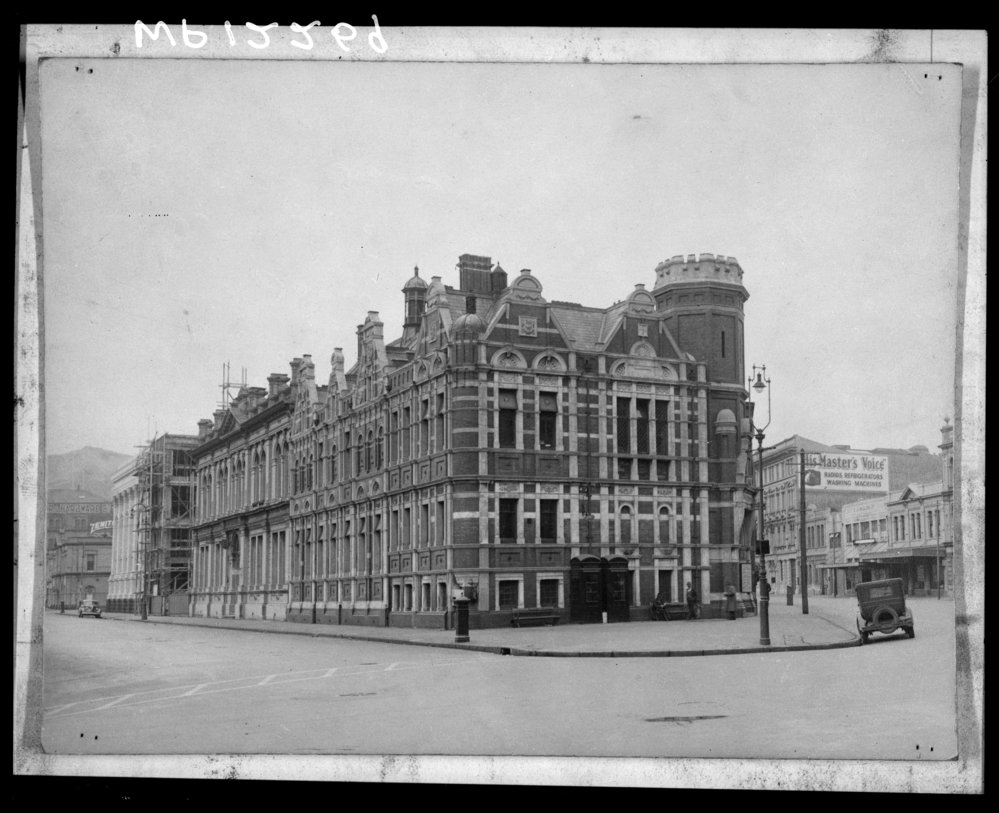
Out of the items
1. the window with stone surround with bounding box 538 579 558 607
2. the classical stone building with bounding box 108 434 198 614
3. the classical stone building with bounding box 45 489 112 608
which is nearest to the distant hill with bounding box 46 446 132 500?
the classical stone building with bounding box 45 489 112 608

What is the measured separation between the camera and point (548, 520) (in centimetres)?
3384

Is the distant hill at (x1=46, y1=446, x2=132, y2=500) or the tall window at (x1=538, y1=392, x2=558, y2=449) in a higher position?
the tall window at (x1=538, y1=392, x2=558, y2=449)

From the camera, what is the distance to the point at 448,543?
35562mm

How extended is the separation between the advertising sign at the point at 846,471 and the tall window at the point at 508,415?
36.7ft

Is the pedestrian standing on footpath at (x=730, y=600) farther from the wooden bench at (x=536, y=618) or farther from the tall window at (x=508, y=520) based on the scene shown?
the tall window at (x=508, y=520)

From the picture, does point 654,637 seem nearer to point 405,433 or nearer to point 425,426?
point 425,426

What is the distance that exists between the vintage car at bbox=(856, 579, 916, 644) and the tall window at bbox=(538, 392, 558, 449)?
11543 millimetres

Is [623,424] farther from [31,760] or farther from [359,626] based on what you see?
[31,760]

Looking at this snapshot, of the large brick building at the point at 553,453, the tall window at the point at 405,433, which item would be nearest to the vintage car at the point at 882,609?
the large brick building at the point at 553,453

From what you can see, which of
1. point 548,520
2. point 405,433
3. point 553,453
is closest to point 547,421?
point 553,453

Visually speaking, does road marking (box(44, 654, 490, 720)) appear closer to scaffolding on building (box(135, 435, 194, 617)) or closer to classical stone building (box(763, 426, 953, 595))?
classical stone building (box(763, 426, 953, 595))

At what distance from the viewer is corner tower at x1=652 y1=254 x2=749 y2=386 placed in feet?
68.5

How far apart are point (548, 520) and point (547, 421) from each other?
125 inches

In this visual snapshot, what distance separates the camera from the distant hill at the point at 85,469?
13.9m
